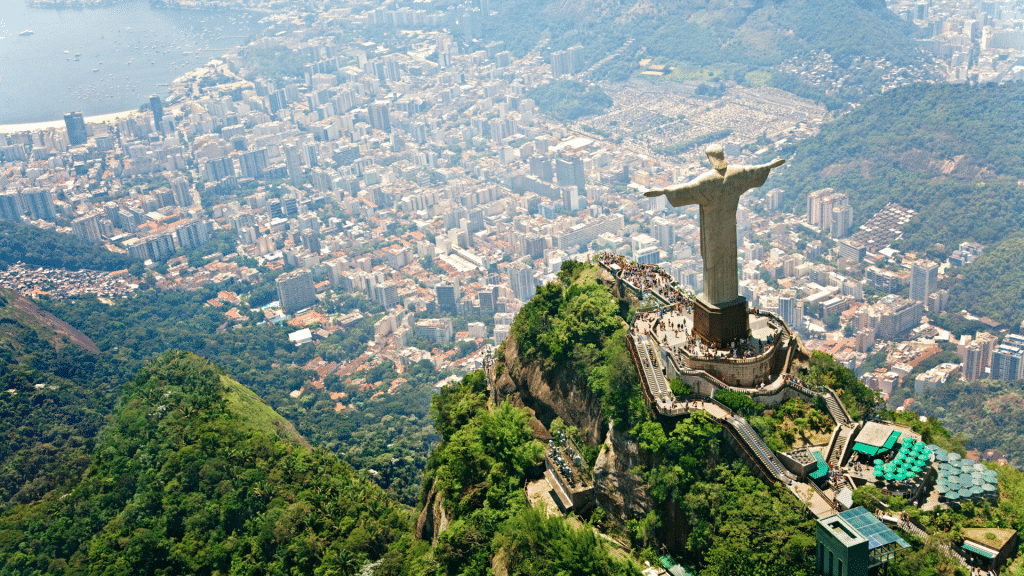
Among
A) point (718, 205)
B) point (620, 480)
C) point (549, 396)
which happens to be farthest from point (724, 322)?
point (549, 396)

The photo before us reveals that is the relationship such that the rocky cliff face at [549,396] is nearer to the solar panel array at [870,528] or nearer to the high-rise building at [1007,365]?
the solar panel array at [870,528]

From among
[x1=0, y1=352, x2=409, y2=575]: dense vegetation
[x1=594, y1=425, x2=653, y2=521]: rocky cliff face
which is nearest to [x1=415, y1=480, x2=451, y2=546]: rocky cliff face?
[x1=0, y1=352, x2=409, y2=575]: dense vegetation

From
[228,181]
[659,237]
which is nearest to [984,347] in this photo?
[659,237]

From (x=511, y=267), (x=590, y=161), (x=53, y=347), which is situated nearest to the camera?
(x=53, y=347)

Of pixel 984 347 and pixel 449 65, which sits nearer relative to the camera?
pixel 984 347

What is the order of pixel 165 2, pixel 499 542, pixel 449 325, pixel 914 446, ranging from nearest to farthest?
pixel 914 446 < pixel 499 542 < pixel 449 325 < pixel 165 2

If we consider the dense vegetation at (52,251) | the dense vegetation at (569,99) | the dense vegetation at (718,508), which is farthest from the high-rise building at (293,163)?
the dense vegetation at (718,508)

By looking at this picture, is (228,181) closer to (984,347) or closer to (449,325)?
(449,325)
